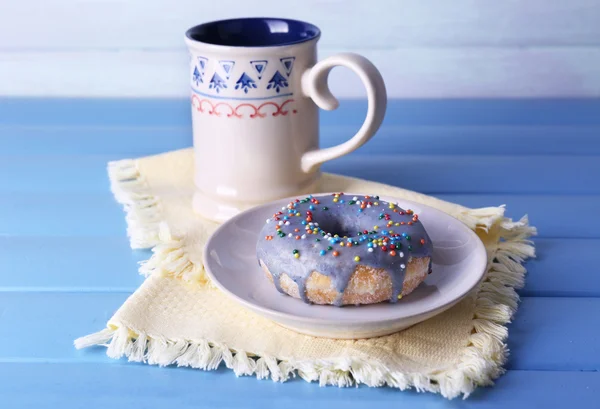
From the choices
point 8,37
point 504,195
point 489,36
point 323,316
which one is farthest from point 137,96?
point 323,316

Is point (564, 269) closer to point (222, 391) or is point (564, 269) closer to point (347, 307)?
point (347, 307)

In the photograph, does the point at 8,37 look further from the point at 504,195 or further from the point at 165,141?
the point at 504,195

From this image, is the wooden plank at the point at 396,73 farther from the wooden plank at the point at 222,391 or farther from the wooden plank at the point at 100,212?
the wooden plank at the point at 222,391

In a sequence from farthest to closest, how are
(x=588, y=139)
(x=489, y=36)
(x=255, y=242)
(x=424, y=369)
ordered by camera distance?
(x=489, y=36), (x=588, y=139), (x=255, y=242), (x=424, y=369)

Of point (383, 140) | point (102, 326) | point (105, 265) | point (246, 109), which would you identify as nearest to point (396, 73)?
point (383, 140)

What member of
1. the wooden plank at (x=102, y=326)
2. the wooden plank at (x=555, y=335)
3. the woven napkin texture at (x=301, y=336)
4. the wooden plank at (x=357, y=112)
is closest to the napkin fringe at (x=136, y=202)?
the woven napkin texture at (x=301, y=336)

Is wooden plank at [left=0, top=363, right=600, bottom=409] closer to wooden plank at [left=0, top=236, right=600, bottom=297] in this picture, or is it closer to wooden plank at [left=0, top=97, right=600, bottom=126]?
wooden plank at [left=0, top=236, right=600, bottom=297]
